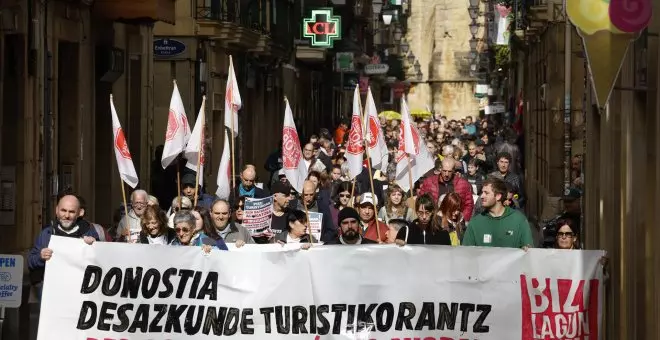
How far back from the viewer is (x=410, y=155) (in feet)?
57.2

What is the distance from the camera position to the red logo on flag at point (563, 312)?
36.5 ft

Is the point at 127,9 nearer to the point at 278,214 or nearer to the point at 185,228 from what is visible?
the point at 278,214

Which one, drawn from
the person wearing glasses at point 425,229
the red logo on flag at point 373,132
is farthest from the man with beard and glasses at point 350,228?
the red logo on flag at point 373,132

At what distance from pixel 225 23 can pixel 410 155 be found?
1538 centimetres

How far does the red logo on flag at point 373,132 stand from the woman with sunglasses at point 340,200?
51 cm

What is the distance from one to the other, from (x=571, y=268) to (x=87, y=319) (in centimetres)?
309

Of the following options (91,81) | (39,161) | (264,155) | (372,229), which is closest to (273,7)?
(264,155)

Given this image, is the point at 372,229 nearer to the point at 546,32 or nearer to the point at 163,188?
the point at 163,188

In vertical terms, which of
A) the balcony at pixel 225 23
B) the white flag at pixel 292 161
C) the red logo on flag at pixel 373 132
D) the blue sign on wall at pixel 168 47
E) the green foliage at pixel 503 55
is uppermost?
the green foliage at pixel 503 55

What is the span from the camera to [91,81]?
75.2 ft

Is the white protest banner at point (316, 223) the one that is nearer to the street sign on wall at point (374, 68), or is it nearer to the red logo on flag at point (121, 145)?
the red logo on flag at point (121, 145)

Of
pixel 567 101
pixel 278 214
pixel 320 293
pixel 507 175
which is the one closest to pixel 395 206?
pixel 278 214

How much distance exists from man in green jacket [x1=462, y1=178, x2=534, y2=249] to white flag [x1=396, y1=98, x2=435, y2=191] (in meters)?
3.98

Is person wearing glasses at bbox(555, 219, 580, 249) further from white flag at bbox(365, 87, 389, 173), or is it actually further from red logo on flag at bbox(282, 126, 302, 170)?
white flag at bbox(365, 87, 389, 173)
